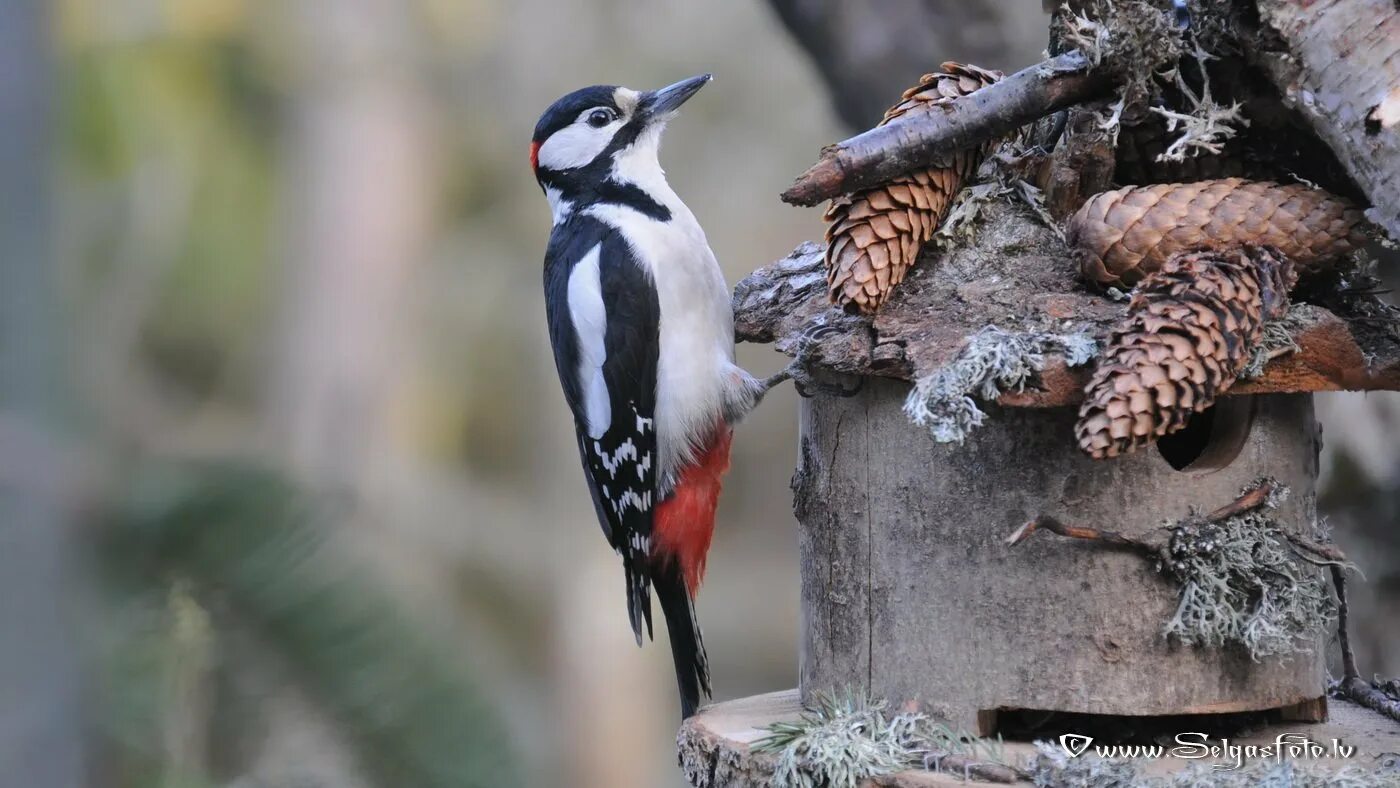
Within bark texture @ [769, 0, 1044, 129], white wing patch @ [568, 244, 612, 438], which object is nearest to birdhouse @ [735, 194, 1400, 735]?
white wing patch @ [568, 244, 612, 438]

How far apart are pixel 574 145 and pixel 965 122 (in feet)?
3.73

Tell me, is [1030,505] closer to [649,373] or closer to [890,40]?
[649,373]

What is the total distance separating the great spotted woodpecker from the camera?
2.33m

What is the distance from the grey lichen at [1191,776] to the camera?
1352 millimetres

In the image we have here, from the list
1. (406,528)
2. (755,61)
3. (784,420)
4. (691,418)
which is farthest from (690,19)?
(691,418)

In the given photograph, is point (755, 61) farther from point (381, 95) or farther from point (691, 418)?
point (691, 418)

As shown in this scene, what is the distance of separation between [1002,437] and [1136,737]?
1.44 feet

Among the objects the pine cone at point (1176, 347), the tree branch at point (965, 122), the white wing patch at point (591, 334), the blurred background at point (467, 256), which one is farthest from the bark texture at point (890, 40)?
the pine cone at point (1176, 347)

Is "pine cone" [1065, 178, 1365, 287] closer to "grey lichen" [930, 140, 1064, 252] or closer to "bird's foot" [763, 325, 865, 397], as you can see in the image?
"grey lichen" [930, 140, 1064, 252]

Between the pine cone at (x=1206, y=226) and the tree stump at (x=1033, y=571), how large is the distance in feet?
0.63

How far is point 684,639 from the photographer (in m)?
2.17

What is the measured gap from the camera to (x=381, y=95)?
17.6 ft

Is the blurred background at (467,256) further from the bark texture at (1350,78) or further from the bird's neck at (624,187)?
the bark texture at (1350,78)

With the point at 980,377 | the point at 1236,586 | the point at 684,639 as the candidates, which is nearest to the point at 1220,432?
the point at 1236,586
